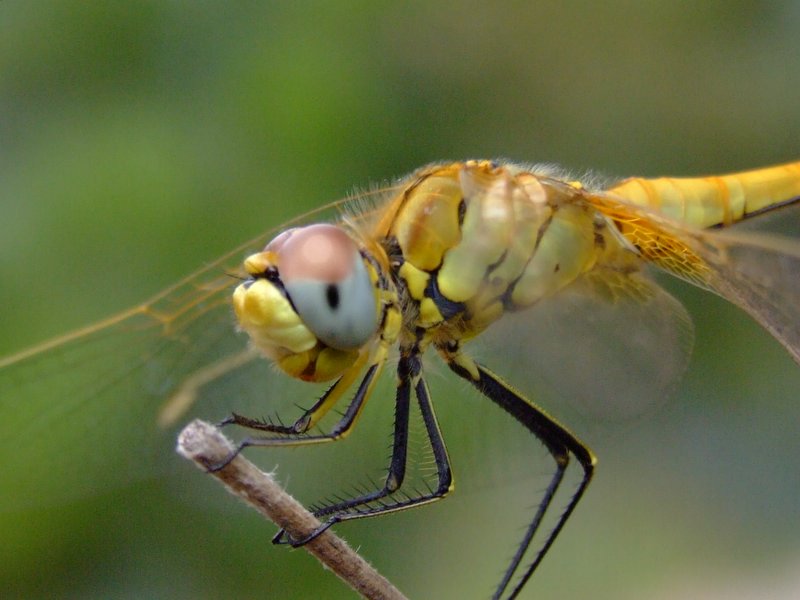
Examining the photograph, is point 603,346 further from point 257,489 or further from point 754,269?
point 257,489

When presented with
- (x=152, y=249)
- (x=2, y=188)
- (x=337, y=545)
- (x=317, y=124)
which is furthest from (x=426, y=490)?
(x=2, y=188)

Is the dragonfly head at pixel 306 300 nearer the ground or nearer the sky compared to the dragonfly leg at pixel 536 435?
nearer the sky

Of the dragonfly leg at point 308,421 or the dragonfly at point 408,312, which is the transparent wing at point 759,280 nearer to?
the dragonfly at point 408,312

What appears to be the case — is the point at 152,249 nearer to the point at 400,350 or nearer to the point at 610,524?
the point at 400,350

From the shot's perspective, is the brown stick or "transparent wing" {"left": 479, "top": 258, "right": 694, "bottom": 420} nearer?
the brown stick

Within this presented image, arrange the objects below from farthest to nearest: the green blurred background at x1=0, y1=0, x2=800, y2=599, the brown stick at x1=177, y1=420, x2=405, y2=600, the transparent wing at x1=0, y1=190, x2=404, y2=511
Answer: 1. the green blurred background at x1=0, y1=0, x2=800, y2=599
2. the transparent wing at x1=0, y1=190, x2=404, y2=511
3. the brown stick at x1=177, y1=420, x2=405, y2=600

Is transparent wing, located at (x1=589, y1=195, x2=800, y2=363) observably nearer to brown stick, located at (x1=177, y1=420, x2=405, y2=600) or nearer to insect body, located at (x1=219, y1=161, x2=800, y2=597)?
insect body, located at (x1=219, y1=161, x2=800, y2=597)

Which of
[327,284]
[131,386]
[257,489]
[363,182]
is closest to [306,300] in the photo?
[327,284]

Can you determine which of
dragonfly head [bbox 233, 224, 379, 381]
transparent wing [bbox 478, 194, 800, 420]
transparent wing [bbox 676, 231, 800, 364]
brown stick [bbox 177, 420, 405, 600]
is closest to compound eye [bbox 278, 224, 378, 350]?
dragonfly head [bbox 233, 224, 379, 381]

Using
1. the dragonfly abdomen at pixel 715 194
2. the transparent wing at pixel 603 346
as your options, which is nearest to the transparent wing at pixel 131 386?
the transparent wing at pixel 603 346

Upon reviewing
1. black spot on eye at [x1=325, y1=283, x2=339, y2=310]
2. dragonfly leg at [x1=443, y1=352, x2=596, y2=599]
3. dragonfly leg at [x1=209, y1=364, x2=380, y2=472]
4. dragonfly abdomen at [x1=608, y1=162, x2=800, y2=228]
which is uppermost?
black spot on eye at [x1=325, y1=283, x2=339, y2=310]
